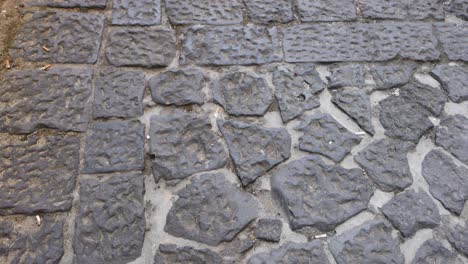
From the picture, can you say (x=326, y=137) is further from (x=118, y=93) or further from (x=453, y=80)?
(x=118, y=93)

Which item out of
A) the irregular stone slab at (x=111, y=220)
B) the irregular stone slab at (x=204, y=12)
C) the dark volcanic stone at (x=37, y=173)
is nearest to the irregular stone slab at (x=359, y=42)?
the irregular stone slab at (x=204, y=12)

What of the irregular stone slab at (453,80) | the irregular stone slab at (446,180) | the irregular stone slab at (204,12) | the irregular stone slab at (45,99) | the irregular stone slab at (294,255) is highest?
the irregular stone slab at (204,12)

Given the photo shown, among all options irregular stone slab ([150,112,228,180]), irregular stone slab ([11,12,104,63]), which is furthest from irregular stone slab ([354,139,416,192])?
irregular stone slab ([11,12,104,63])

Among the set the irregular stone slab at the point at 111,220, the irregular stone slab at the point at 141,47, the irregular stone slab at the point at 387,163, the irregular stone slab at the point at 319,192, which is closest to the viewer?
the irregular stone slab at the point at 111,220

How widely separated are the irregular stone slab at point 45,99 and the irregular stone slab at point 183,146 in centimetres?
33

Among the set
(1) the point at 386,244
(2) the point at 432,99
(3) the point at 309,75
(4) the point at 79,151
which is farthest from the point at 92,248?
(2) the point at 432,99

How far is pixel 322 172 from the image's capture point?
1715 millimetres

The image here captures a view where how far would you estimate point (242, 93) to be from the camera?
1904 mm

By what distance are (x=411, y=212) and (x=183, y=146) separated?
95 cm

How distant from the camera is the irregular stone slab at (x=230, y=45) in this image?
2014 millimetres

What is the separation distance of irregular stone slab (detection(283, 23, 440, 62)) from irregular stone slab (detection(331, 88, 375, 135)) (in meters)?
0.20

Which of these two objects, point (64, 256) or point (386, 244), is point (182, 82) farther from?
point (386, 244)

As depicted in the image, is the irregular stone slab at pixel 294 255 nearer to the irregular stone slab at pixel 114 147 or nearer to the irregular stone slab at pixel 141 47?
the irregular stone slab at pixel 114 147

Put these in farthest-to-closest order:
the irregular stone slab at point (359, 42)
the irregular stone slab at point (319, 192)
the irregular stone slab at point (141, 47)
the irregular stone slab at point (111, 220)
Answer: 1. the irregular stone slab at point (359, 42)
2. the irregular stone slab at point (141, 47)
3. the irregular stone slab at point (319, 192)
4. the irregular stone slab at point (111, 220)
